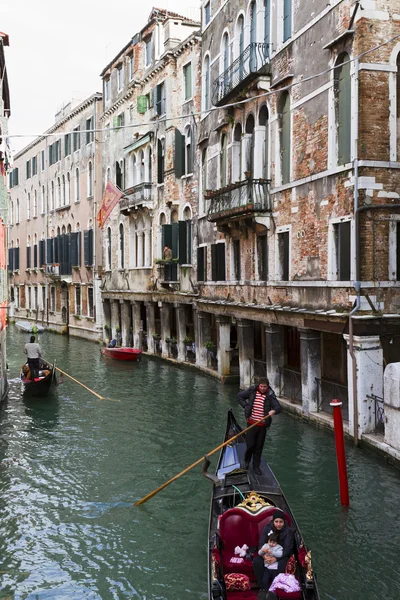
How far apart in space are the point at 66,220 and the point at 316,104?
26978mm

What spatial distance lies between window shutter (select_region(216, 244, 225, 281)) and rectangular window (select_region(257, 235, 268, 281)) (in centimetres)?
288

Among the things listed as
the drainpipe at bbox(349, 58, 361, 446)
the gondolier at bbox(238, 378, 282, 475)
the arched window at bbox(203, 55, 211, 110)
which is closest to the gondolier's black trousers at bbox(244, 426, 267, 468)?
the gondolier at bbox(238, 378, 282, 475)

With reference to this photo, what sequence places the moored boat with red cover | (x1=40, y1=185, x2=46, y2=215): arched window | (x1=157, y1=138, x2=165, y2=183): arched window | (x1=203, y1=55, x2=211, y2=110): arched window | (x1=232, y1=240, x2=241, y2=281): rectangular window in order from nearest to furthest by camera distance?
(x1=232, y1=240, x2=241, y2=281): rectangular window < (x1=203, y1=55, x2=211, y2=110): arched window < the moored boat with red cover < (x1=157, y1=138, x2=165, y2=183): arched window < (x1=40, y1=185, x2=46, y2=215): arched window

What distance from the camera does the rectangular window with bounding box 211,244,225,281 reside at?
20062 millimetres

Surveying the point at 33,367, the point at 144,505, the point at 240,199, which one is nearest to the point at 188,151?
the point at 240,199

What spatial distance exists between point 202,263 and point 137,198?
6.86m

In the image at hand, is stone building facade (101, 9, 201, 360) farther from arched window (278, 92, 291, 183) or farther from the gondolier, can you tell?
the gondolier

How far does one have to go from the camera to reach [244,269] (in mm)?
→ 18125

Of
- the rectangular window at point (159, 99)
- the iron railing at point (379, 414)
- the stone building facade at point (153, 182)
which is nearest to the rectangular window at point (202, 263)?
the stone building facade at point (153, 182)

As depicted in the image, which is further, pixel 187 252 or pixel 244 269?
pixel 187 252

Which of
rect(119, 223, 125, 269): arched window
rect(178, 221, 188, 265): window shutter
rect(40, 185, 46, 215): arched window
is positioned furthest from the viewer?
rect(40, 185, 46, 215): arched window

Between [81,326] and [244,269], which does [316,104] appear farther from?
[81,326]

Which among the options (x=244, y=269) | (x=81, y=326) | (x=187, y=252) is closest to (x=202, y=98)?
(x=187, y=252)

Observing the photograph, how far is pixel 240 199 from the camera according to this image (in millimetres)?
17062
